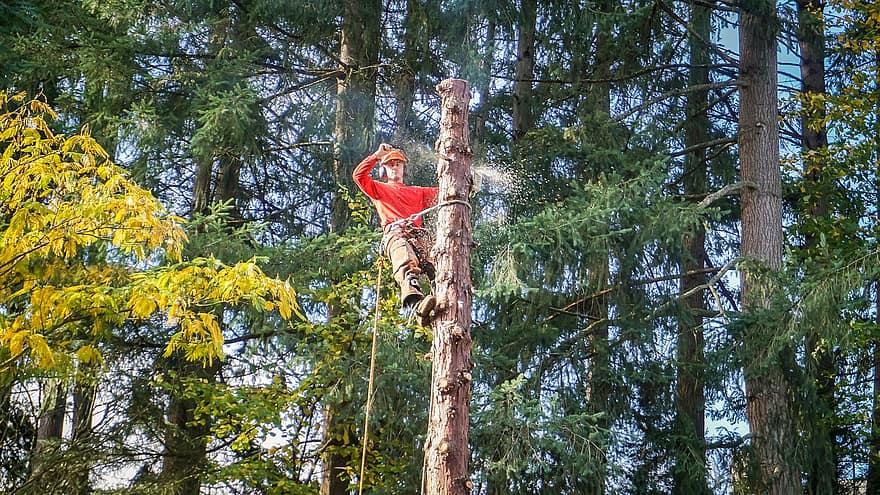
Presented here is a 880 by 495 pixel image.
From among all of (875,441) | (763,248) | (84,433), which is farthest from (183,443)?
(875,441)

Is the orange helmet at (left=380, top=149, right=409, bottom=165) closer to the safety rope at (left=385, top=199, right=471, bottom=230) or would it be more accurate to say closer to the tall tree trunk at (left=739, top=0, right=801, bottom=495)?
the safety rope at (left=385, top=199, right=471, bottom=230)

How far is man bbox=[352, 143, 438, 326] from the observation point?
8.27 m

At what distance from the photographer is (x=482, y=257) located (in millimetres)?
12688

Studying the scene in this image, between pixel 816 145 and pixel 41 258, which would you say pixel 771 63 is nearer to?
pixel 816 145

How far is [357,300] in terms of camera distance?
44.0 feet

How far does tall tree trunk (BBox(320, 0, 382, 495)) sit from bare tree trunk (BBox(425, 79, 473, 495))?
5.74 m

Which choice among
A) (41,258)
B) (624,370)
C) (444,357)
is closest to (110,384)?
(41,258)

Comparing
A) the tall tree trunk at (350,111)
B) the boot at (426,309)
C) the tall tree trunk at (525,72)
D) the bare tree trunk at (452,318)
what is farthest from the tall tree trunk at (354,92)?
the boot at (426,309)

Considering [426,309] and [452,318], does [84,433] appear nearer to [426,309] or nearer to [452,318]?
[426,309]

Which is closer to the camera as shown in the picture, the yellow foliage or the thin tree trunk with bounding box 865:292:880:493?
the yellow foliage

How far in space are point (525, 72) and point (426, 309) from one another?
939 cm

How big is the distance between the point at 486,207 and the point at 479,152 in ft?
2.45

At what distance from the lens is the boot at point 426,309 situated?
7.34 m

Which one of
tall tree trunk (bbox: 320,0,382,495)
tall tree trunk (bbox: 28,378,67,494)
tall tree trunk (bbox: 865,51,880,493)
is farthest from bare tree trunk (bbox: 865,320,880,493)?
tall tree trunk (bbox: 28,378,67,494)
